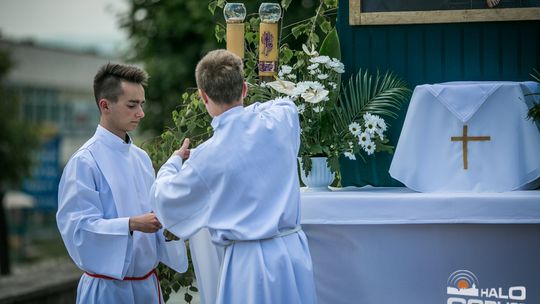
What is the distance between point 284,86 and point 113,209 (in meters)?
1.22

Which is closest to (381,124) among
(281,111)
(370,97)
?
(370,97)

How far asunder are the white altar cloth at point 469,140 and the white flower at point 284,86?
681 millimetres

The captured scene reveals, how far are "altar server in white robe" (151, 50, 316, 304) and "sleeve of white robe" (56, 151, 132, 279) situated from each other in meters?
0.32

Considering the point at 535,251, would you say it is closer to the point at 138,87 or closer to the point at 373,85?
the point at 373,85

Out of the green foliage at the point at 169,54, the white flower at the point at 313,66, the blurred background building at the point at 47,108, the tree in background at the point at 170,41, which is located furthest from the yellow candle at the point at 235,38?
the blurred background building at the point at 47,108

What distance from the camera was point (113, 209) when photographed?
472 centimetres

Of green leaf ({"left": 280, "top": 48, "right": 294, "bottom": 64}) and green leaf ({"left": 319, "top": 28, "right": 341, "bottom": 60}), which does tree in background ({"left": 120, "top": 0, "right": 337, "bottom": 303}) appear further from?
green leaf ({"left": 319, "top": 28, "right": 341, "bottom": 60})

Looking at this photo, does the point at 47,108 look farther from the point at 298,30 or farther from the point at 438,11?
the point at 438,11

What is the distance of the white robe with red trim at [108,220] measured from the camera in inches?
181

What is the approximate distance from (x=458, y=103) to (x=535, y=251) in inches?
35.6

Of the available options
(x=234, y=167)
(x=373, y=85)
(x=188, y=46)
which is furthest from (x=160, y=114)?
(x=234, y=167)

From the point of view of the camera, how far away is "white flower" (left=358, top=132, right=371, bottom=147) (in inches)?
213

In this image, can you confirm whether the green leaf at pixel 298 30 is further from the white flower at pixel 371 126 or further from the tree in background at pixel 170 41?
the tree in background at pixel 170 41

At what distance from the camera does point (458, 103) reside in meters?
5.32
